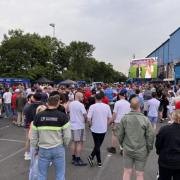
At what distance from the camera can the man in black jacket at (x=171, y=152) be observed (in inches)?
197

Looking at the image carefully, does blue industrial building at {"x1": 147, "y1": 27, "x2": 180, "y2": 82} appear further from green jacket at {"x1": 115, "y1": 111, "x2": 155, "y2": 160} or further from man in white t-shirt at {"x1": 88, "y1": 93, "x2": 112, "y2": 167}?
green jacket at {"x1": 115, "y1": 111, "x2": 155, "y2": 160}

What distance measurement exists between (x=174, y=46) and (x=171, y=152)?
190ft

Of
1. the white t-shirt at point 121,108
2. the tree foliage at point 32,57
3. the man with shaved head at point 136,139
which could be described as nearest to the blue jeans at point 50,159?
the man with shaved head at point 136,139

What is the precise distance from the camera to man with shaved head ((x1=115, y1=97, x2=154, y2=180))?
19.4 ft

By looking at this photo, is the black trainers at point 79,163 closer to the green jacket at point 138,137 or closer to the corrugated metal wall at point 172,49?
the green jacket at point 138,137

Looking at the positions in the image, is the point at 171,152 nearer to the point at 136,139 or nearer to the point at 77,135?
the point at 136,139

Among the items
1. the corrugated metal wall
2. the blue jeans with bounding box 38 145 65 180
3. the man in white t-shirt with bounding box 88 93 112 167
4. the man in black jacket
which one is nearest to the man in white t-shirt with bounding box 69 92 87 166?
the man in white t-shirt with bounding box 88 93 112 167

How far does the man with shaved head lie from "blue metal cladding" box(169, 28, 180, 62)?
51514 mm

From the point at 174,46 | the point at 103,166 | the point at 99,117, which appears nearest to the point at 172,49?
the point at 174,46

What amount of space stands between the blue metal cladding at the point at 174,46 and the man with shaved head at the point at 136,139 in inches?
2028

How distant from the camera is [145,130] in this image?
5934 mm

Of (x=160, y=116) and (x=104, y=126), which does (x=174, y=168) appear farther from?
(x=160, y=116)

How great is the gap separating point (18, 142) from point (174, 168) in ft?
24.7

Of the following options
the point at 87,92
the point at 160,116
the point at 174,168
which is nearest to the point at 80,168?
the point at 174,168
